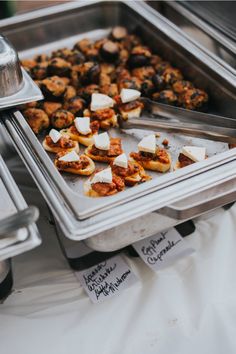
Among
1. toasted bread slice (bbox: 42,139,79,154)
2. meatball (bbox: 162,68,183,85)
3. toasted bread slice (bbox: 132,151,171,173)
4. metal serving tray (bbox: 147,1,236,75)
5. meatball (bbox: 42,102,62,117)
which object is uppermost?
metal serving tray (bbox: 147,1,236,75)

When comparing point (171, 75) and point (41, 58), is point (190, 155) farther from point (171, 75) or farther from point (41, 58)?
point (41, 58)

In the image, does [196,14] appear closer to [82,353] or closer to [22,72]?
[22,72]

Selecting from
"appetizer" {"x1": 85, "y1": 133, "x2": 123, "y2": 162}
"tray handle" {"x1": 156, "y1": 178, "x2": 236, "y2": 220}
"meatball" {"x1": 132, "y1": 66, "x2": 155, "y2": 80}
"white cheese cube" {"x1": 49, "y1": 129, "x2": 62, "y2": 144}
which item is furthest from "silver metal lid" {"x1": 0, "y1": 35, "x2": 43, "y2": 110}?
"tray handle" {"x1": 156, "y1": 178, "x2": 236, "y2": 220}

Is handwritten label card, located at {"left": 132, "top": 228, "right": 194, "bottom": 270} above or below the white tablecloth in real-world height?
above

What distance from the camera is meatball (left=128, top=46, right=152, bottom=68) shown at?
1551 millimetres

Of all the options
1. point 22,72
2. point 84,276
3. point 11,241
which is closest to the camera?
point 11,241

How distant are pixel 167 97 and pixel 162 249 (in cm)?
50

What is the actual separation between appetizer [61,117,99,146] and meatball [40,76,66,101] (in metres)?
0.15

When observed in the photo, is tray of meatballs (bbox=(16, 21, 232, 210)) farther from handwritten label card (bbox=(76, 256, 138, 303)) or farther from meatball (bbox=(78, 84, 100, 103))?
handwritten label card (bbox=(76, 256, 138, 303))

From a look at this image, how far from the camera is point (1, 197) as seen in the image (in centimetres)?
98

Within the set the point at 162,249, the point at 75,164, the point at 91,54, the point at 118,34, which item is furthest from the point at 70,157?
the point at 118,34

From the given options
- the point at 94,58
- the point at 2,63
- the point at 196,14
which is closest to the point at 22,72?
the point at 2,63

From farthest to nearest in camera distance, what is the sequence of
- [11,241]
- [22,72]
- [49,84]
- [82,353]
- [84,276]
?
[49,84] → [22,72] → [84,276] → [82,353] → [11,241]

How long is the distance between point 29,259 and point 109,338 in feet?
1.02
